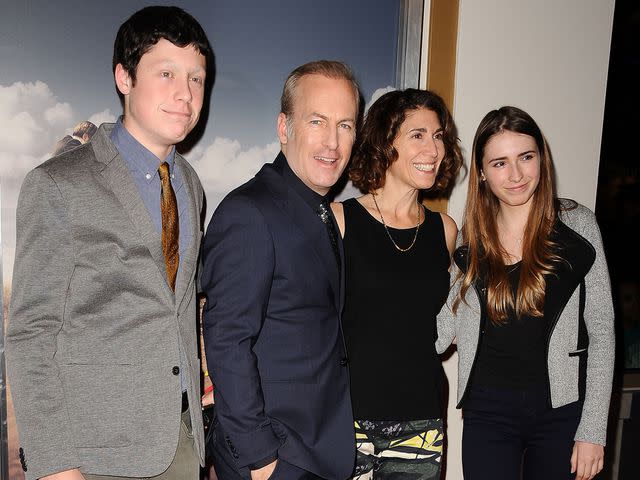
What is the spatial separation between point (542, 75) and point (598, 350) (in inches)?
51.3

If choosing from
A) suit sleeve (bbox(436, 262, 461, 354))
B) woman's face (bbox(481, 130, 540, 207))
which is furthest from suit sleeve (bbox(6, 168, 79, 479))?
woman's face (bbox(481, 130, 540, 207))

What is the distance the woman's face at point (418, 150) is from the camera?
1.92 meters

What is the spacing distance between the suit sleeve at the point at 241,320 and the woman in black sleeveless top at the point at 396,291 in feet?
1.44

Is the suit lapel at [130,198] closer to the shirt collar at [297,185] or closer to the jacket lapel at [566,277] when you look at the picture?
the shirt collar at [297,185]

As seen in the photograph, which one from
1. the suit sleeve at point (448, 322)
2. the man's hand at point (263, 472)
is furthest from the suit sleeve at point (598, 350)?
the man's hand at point (263, 472)

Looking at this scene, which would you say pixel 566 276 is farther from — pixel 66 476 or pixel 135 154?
pixel 66 476

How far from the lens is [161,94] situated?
4.74 feet

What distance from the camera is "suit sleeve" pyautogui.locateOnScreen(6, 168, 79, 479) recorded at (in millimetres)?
1276

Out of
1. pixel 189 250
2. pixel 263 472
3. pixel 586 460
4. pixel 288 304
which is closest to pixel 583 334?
pixel 586 460

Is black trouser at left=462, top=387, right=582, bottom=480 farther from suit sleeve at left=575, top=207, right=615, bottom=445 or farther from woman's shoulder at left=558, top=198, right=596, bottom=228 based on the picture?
woman's shoulder at left=558, top=198, right=596, bottom=228

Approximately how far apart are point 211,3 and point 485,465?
1.92 m

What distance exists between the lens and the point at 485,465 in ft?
6.19

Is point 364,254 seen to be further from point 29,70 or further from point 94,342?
point 29,70

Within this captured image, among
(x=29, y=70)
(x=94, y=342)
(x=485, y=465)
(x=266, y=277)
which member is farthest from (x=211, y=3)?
(x=485, y=465)
